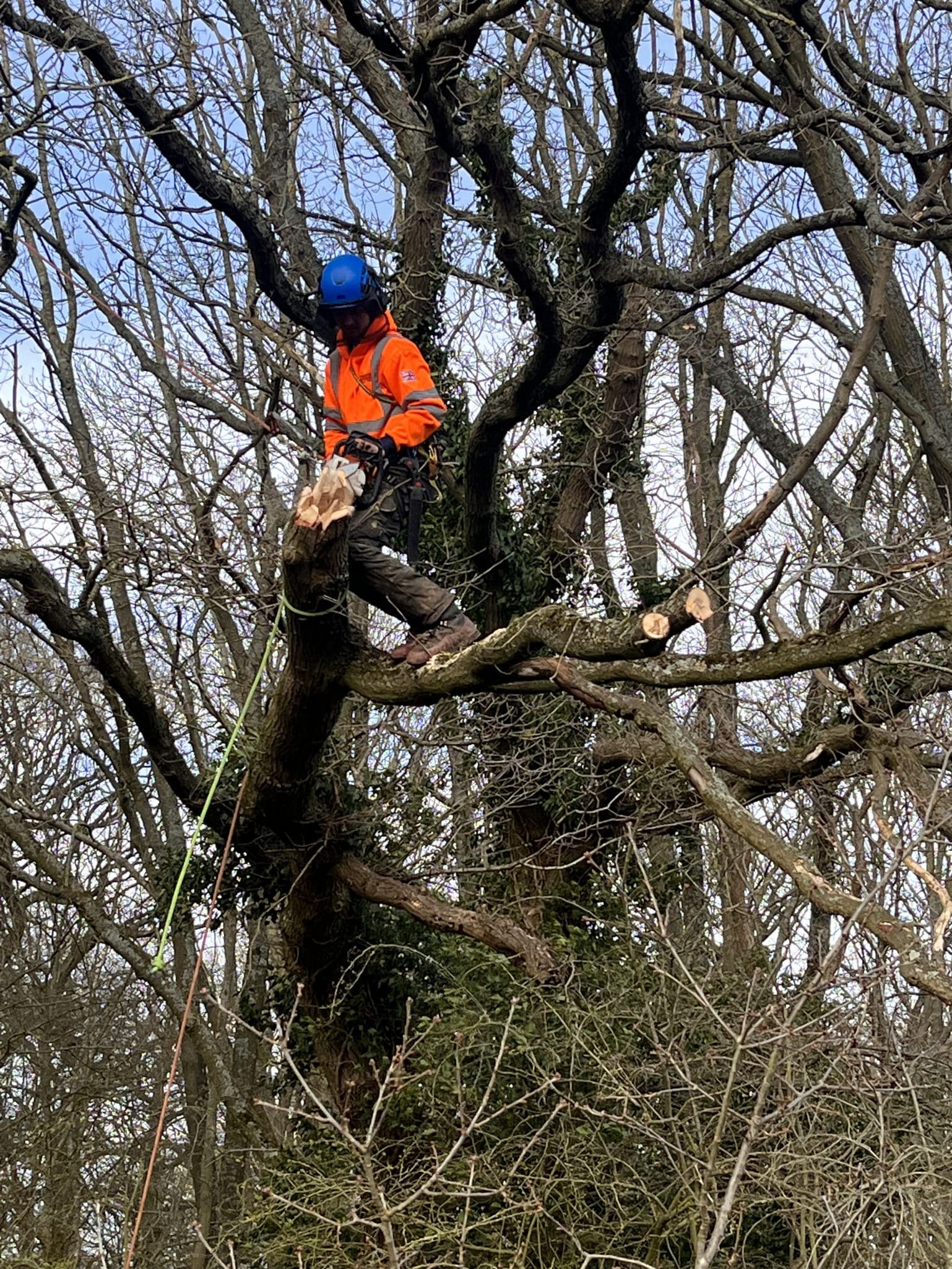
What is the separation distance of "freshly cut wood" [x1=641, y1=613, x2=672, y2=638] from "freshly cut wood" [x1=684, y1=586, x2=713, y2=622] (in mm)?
117

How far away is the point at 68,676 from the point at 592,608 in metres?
5.66

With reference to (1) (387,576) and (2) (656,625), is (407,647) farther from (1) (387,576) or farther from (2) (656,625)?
(2) (656,625)

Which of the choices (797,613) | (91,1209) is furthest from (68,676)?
(797,613)

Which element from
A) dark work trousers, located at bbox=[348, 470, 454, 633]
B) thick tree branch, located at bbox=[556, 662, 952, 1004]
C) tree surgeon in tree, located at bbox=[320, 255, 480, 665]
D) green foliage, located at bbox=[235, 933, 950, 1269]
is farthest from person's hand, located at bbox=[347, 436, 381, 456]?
green foliage, located at bbox=[235, 933, 950, 1269]

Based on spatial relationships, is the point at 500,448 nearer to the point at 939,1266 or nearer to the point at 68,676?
the point at 939,1266

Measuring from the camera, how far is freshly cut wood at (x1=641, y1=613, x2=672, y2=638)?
16.3ft

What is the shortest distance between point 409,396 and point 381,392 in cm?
24

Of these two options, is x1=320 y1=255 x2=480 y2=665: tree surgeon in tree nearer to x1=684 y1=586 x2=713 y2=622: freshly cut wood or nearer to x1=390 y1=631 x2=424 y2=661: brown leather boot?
x1=390 y1=631 x2=424 y2=661: brown leather boot

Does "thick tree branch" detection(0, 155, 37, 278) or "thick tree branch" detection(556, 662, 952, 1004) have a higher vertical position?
"thick tree branch" detection(0, 155, 37, 278)

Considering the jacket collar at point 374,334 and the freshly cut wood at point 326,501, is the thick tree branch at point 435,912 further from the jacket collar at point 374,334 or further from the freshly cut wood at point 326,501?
the freshly cut wood at point 326,501

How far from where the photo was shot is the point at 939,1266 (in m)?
4.86

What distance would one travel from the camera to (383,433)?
628 centimetres

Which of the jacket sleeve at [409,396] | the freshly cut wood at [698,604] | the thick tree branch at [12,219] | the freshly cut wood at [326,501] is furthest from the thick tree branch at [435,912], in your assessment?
the thick tree branch at [12,219]

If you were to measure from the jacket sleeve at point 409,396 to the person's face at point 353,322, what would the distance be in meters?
0.21
